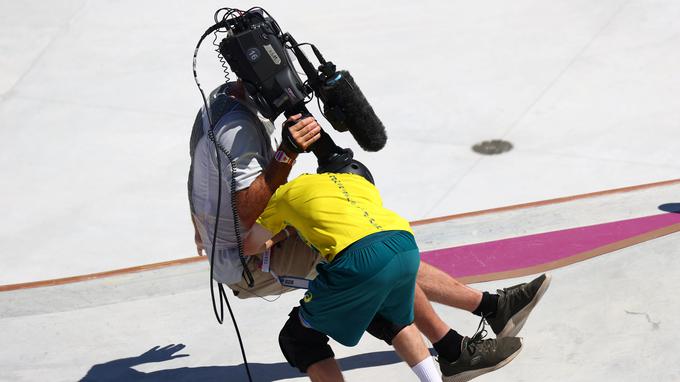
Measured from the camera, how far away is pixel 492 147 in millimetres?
6637

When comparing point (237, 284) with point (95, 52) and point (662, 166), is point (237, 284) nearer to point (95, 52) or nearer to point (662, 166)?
point (662, 166)

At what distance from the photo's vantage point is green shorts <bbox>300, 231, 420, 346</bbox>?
3.50 m

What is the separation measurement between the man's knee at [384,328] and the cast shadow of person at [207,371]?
2.13ft

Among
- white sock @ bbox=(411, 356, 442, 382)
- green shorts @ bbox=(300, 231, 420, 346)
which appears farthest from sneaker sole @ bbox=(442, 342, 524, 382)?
green shorts @ bbox=(300, 231, 420, 346)

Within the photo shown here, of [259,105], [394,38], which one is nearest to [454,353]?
[259,105]

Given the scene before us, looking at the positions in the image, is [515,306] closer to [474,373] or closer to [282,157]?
[474,373]

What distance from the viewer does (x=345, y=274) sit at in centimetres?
350

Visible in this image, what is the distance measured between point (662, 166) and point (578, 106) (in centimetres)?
94

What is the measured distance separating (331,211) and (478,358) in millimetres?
967

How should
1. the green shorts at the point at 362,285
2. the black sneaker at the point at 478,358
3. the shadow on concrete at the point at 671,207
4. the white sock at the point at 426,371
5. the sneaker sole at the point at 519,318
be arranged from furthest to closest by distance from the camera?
1. the shadow on concrete at the point at 671,207
2. the sneaker sole at the point at 519,318
3. the black sneaker at the point at 478,358
4. the white sock at the point at 426,371
5. the green shorts at the point at 362,285

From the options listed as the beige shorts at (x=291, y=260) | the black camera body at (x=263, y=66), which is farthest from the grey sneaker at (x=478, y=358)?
the black camera body at (x=263, y=66)

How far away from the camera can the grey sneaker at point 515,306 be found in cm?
429

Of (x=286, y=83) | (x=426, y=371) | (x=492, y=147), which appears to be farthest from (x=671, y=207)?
(x=286, y=83)

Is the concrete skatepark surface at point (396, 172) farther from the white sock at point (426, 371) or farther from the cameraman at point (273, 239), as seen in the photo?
the white sock at point (426, 371)
